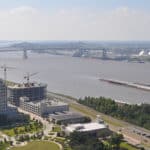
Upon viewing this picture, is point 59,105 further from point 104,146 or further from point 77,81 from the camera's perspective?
point 77,81

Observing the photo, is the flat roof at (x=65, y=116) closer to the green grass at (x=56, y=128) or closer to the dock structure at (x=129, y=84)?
the green grass at (x=56, y=128)

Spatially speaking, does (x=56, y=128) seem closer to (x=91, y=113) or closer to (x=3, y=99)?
(x=91, y=113)

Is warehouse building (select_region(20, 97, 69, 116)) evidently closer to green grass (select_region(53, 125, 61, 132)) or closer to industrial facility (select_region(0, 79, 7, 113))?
industrial facility (select_region(0, 79, 7, 113))

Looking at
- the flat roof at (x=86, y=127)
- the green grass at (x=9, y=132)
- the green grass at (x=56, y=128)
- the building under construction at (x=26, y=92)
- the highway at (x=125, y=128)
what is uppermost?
the building under construction at (x=26, y=92)

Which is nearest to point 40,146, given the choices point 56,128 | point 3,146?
point 3,146

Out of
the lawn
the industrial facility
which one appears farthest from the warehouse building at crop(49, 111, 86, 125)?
the industrial facility

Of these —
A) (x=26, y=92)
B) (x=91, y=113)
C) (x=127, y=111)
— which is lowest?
(x=91, y=113)

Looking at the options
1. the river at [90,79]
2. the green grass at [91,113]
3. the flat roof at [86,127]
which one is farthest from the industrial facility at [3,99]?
the river at [90,79]
